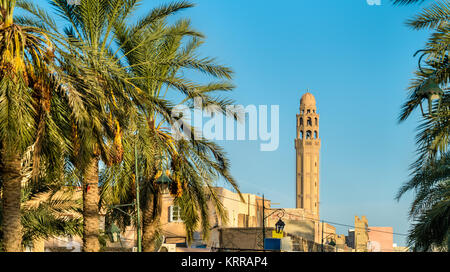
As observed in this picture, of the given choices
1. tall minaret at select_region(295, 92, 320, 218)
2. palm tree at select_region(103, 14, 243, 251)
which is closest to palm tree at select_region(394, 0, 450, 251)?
palm tree at select_region(103, 14, 243, 251)

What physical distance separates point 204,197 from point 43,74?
8.04 m

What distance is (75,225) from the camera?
20562 mm

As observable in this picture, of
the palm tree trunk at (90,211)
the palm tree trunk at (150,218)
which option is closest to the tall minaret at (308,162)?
the palm tree trunk at (150,218)

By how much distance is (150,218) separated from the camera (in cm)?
2078

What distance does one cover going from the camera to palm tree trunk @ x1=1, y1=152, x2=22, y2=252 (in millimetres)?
13133

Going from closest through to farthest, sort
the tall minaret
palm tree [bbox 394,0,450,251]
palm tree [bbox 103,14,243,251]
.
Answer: palm tree [bbox 394,0,450,251], palm tree [bbox 103,14,243,251], the tall minaret

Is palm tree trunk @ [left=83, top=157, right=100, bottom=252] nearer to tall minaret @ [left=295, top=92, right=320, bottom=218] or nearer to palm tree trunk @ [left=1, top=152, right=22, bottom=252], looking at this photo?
palm tree trunk @ [left=1, top=152, right=22, bottom=252]

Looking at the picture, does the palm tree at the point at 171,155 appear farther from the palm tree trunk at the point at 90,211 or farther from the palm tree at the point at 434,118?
the palm tree at the point at 434,118

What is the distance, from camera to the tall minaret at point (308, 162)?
11631 cm

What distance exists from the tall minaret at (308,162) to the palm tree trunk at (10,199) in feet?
339

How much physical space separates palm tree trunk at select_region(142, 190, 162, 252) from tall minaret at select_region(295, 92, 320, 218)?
313ft

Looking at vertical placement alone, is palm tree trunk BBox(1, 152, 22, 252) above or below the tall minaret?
below

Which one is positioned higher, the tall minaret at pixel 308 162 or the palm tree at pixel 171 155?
the tall minaret at pixel 308 162
